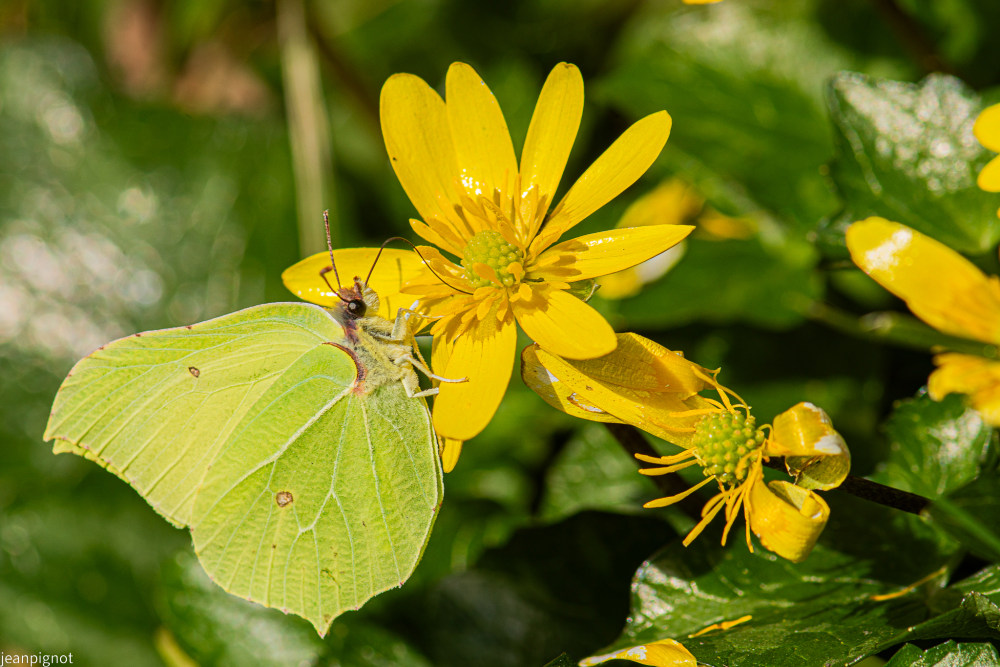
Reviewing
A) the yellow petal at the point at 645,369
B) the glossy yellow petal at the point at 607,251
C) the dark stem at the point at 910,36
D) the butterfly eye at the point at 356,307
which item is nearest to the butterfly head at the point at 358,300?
the butterfly eye at the point at 356,307

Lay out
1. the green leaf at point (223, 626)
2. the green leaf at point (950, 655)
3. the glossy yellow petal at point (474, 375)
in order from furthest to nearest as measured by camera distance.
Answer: the green leaf at point (223, 626), the glossy yellow petal at point (474, 375), the green leaf at point (950, 655)

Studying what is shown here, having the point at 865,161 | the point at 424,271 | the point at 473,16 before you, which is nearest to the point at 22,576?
the point at 424,271

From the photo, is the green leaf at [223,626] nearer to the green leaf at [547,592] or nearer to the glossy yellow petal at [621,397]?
the green leaf at [547,592]

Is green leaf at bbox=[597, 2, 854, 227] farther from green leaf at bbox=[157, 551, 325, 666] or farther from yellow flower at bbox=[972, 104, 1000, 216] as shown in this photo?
green leaf at bbox=[157, 551, 325, 666]

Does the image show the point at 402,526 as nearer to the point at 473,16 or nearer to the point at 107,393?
the point at 107,393

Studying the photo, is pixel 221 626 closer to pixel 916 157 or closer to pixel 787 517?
pixel 787 517

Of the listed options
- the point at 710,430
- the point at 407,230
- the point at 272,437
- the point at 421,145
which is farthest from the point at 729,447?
the point at 407,230
